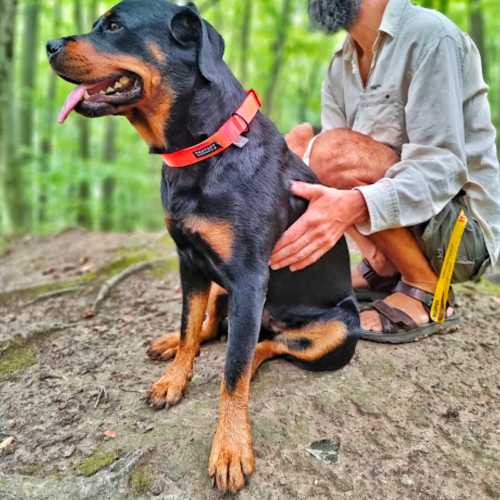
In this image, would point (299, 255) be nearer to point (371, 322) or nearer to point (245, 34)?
point (371, 322)

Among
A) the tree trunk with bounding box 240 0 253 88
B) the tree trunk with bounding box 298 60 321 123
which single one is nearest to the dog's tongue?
the tree trunk with bounding box 240 0 253 88

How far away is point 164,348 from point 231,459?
110cm

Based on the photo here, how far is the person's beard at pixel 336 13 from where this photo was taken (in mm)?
2812

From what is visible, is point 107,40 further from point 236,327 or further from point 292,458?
point 292,458

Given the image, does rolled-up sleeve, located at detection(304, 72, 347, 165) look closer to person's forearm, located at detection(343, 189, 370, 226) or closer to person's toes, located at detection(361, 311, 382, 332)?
person's forearm, located at detection(343, 189, 370, 226)

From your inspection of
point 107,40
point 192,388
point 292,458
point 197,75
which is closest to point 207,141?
point 197,75

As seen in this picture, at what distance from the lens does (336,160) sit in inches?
109

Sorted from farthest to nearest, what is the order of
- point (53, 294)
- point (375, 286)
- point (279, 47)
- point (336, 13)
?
1. point (279, 47)
2. point (53, 294)
3. point (375, 286)
4. point (336, 13)

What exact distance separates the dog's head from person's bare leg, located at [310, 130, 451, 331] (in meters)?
1.00

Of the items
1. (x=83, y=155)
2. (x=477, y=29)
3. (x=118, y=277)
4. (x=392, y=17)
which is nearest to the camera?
(x=392, y=17)

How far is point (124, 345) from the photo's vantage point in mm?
2984

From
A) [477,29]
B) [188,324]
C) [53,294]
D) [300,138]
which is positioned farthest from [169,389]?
[477,29]

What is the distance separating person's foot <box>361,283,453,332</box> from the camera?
2877mm

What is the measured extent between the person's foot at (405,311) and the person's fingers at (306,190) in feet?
3.39
